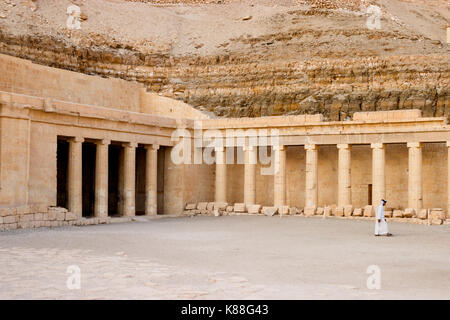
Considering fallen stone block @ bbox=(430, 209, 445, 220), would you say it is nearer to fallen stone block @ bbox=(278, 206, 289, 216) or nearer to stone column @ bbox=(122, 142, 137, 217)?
fallen stone block @ bbox=(278, 206, 289, 216)

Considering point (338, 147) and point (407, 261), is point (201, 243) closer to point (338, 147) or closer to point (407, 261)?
point (407, 261)

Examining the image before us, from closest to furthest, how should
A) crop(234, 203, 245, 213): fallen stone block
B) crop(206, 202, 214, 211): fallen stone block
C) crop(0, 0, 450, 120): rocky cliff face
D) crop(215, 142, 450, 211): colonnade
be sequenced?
crop(215, 142, 450, 211): colonnade, crop(234, 203, 245, 213): fallen stone block, crop(206, 202, 214, 211): fallen stone block, crop(0, 0, 450, 120): rocky cliff face

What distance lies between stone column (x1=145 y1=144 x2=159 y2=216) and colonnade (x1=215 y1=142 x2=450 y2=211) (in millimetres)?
3918

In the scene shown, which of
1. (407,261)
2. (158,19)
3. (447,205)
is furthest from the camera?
(158,19)

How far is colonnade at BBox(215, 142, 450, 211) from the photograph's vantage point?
2905 centimetres

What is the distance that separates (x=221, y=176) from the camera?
33750mm

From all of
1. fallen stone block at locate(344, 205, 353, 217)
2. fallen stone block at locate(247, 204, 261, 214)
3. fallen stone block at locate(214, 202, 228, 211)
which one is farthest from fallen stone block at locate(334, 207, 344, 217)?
fallen stone block at locate(214, 202, 228, 211)

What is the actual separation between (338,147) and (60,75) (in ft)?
51.7

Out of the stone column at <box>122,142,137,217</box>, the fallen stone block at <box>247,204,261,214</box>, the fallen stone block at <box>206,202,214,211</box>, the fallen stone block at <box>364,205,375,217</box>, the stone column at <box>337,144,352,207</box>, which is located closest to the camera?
the fallen stone block at <box>364,205,375,217</box>

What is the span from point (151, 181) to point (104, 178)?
3260 millimetres

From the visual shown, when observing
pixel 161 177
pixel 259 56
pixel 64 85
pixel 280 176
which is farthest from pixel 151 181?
pixel 259 56

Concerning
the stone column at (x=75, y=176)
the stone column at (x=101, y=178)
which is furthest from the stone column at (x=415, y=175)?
the stone column at (x=75, y=176)
